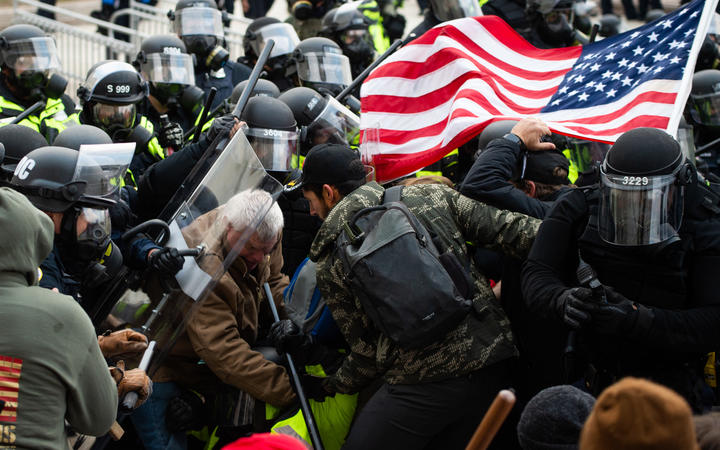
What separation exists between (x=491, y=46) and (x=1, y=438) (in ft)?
12.9

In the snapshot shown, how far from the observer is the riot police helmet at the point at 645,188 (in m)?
3.25

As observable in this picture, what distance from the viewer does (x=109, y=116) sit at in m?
6.05

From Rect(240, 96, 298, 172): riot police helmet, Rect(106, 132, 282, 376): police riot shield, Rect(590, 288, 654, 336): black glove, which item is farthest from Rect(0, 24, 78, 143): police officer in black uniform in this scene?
Rect(590, 288, 654, 336): black glove

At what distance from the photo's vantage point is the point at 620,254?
3.36 m

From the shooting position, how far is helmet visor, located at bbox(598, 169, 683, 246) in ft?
10.7

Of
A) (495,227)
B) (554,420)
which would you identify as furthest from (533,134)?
(554,420)

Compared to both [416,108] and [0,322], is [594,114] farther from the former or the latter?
[0,322]

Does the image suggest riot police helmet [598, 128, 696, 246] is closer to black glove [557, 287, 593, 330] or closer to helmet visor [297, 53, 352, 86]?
black glove [557, 287, 593, 330]

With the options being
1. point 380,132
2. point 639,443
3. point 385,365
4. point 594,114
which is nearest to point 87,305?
point 385,365

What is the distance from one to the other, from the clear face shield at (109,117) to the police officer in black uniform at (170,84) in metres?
1.04

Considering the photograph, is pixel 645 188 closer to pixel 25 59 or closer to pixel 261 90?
pixel 261 90

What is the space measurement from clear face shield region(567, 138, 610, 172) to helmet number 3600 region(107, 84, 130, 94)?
3.00 meters

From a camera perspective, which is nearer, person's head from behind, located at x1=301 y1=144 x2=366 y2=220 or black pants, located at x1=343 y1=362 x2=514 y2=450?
black pants, located at x1=343 y1=362 x2=514 y2=450

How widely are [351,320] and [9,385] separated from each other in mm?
1531
